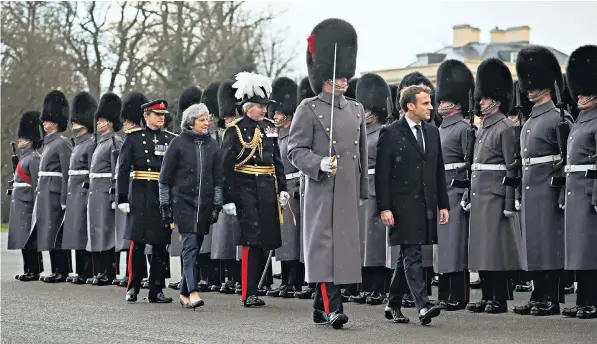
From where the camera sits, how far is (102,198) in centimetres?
1570

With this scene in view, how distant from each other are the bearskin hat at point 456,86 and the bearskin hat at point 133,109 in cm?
389

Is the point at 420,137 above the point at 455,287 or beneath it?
above

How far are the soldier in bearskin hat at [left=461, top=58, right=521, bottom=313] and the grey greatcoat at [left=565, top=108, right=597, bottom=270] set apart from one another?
0.71m

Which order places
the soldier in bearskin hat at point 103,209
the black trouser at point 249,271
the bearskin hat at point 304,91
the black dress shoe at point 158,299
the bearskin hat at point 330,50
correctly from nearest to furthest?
the bearskin hat at point 330,50
the black trouser at point 249,271
the black dress shoe at point 158,299
the bearskin hat at point 304,91
the soldier in bearskin hat at point 103,209

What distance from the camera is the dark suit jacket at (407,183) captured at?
10359mm

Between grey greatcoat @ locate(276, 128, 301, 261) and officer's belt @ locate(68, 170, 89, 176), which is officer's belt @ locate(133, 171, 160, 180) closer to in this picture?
grey greatcoat @ locate(276, 128, 301, 261)

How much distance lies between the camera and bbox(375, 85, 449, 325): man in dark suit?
1031cm

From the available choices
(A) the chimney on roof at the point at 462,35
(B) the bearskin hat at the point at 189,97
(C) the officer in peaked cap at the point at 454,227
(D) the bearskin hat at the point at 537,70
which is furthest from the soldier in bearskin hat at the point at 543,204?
(A) the chimney on roof at the point at 462,35

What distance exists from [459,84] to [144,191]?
3.17 m

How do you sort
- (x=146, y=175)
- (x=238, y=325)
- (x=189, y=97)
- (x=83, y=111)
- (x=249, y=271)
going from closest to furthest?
(x=238, y=325) < (x=249, y=271) < (x=146, y=175) < (x=189, y=97) < (x=83, y=111)

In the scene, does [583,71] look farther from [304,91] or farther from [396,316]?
[304,91]

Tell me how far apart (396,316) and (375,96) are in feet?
11.1

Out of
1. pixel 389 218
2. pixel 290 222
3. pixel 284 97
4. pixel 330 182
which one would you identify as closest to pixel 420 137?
pixel 389 218

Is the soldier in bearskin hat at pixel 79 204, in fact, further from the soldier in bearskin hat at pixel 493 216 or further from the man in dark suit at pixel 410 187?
the man in dark suit at pixel 410 187
